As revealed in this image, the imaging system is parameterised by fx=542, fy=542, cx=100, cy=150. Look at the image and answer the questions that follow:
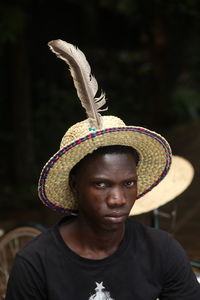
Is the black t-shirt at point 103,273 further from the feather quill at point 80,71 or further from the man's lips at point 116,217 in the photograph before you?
the feather quill at point 80,71

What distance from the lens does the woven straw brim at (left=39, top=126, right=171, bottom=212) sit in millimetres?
1870

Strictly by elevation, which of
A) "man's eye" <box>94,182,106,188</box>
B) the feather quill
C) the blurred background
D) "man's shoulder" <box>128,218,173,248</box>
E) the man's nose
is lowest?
"man's shoulder" <box>128,218,173,248</box>

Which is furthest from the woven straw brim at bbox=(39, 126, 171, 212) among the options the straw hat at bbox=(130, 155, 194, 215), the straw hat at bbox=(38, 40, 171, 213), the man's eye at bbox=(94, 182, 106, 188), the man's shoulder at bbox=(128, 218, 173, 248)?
the straw hat at bbox=(130, 155, 194, 215)

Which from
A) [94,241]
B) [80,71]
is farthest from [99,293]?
[80,71]

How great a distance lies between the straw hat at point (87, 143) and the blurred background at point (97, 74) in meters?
3.37

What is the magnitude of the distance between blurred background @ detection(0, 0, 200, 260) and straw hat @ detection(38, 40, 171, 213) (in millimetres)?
3375

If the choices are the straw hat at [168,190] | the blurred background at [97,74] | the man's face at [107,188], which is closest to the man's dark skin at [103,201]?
the man's face at [107,188]

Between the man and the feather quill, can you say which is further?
the feather quill

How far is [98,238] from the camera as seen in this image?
1.98m

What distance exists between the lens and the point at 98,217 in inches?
74.1

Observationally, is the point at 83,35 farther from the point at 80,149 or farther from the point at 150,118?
the point at 80,149

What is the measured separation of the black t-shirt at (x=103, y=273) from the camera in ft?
6.27

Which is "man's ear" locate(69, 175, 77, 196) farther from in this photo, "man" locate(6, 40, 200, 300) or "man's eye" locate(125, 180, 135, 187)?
"man's eye" locate(125, 180, 135, 187)

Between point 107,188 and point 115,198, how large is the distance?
0.05 m
